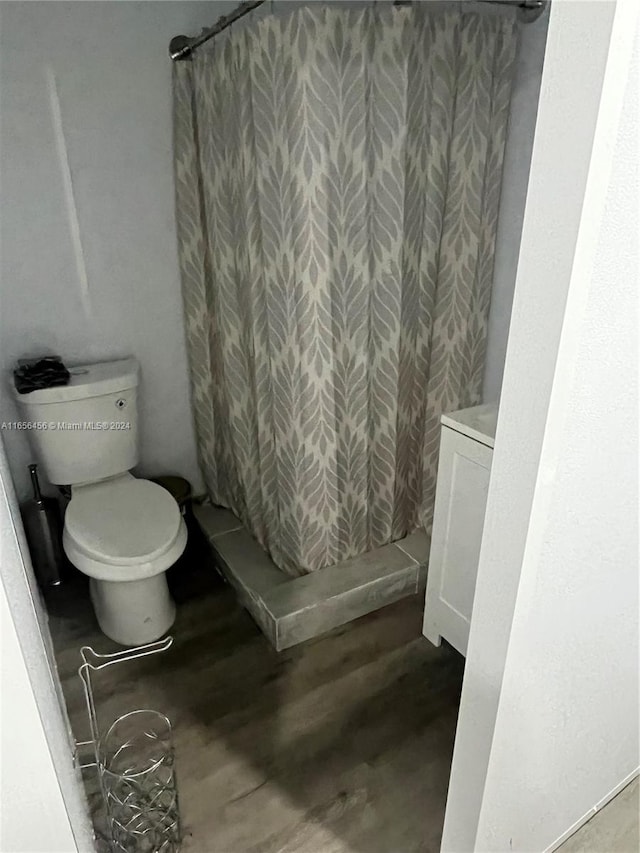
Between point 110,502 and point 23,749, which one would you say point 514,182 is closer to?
point 110,502

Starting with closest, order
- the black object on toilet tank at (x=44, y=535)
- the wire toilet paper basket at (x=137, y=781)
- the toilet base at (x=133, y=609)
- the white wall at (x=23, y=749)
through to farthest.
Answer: the white wall at (x=23, y=749), the wire toilet paper basket at (x=137, y=781), the toilet base at (x=133, y=609), the black object on toilet tank at (x=44, y=535)

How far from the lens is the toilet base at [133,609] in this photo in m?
1.83

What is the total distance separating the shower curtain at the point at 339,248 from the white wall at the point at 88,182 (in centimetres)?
Answer: 11

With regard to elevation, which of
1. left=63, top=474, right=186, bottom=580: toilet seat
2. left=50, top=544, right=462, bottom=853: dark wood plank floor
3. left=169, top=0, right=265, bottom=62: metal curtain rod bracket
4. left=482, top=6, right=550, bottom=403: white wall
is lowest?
left=50, top=544, right=462, bottom=853: dark wood plank floor

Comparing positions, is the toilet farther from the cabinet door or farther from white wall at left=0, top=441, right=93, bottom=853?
white wall at left=0, top=441, right=93, bottom=853

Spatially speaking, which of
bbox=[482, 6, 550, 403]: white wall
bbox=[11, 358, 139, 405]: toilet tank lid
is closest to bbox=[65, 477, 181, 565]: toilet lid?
bbox=[11, 358, 139, 405]: toilet tank lid

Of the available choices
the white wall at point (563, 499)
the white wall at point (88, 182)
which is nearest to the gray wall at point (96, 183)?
the white wall at point (88, 182)

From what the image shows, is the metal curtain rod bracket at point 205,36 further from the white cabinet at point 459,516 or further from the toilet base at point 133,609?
the toilet base at point 133,609

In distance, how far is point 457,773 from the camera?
112 cm

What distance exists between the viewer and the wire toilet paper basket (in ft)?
4.26

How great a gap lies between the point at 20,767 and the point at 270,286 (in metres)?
1.33

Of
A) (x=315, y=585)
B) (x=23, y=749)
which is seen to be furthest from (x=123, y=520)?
(x=23, y=749)

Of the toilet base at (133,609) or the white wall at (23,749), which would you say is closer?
the white wall at (23,749)

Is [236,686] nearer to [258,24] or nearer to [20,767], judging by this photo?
[20,767]
